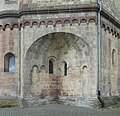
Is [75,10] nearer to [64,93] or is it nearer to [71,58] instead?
[71,58]

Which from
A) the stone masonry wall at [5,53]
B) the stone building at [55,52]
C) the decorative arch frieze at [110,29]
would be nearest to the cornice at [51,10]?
the stone building at [55,52]

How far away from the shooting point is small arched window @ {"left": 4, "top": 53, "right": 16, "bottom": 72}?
67.4 ft

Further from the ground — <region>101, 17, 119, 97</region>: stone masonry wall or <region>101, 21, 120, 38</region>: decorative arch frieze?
<region>101, 21, 120, 38</region>: decorative arch frieze

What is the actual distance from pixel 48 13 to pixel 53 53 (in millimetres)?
2541

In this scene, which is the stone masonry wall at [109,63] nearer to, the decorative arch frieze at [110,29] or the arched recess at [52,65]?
the decorative arch frieze at [110,29]

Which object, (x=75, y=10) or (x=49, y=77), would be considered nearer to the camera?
(x=75, y=10)

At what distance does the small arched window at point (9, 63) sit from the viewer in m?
20.5

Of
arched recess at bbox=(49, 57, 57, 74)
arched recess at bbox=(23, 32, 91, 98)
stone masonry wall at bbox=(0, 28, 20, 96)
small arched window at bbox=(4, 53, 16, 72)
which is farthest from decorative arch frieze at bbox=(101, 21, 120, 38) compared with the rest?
small arched window at bbox=(4, 53, 16, 72)

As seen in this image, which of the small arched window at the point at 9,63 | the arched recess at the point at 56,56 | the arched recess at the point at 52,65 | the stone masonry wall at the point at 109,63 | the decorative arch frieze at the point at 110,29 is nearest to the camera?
the arched recess at the point at 56,56

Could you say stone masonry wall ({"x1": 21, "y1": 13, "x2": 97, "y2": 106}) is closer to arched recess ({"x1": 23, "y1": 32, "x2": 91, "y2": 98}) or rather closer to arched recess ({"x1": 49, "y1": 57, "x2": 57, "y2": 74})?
arched recess ({"x1": 23, "y1": 32, "x2": 91, "y2": 98})

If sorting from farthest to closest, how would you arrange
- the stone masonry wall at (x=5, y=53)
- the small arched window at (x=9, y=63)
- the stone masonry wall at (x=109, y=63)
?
the small arched window at (x=9, y=63)
the stone masonry wall at (x=5, y=53)
the stone masonry wall at (x=109, y=63)

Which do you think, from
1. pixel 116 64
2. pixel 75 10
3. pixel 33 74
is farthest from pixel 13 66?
pixel 116 64

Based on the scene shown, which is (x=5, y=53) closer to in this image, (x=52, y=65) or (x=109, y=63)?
(x=52, y=65)

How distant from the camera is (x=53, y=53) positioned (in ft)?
67.9
